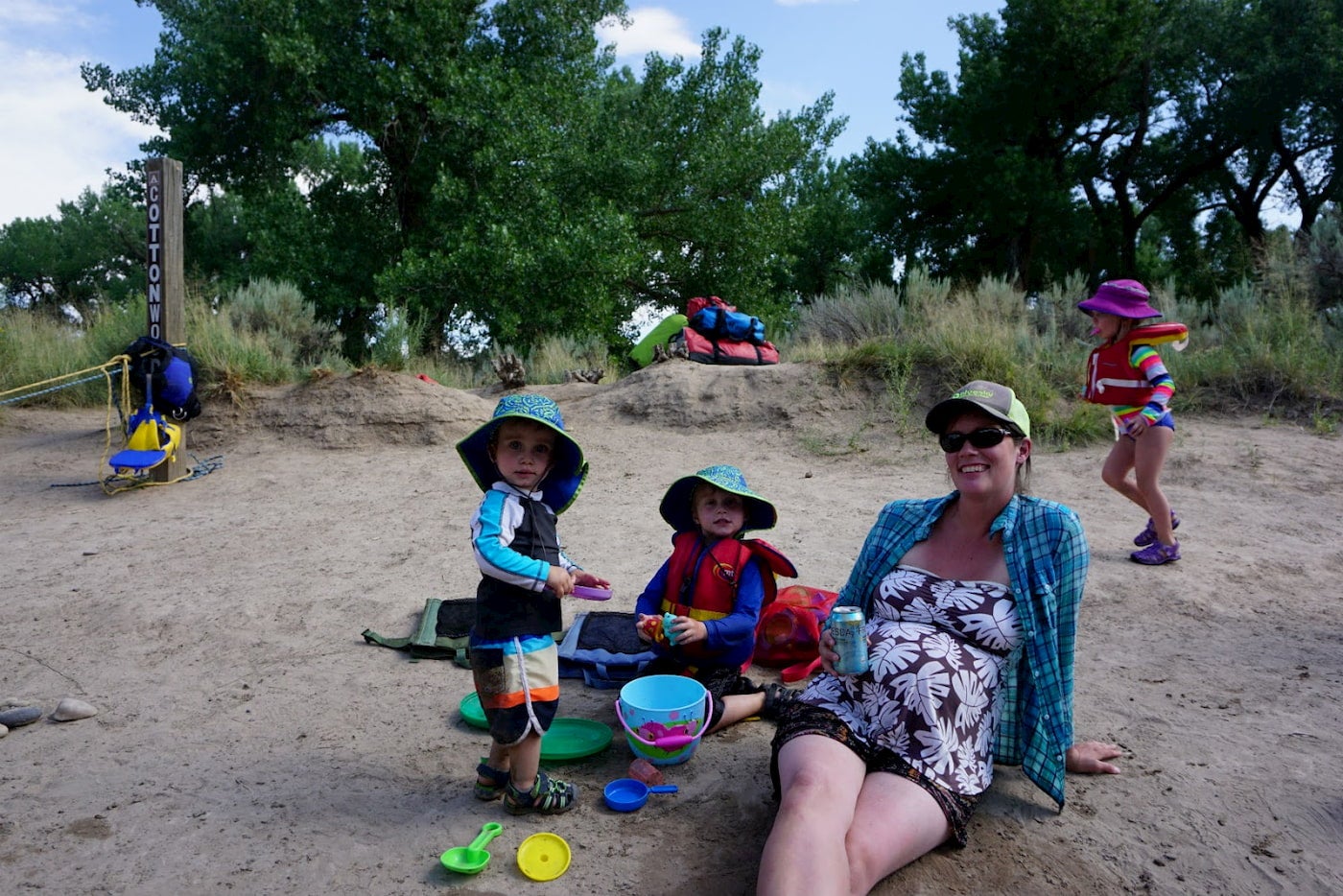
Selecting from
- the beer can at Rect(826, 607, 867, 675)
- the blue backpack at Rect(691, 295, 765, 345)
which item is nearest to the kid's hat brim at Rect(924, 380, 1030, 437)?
the beer can at Rect(826, 607, 867, 675)

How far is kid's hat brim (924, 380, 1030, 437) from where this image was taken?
8.93 feet

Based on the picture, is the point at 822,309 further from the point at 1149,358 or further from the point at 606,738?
the point at 606,738

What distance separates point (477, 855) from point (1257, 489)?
6938mm

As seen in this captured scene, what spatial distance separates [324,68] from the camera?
16.5 metres

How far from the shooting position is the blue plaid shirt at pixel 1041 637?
2680 millimetres

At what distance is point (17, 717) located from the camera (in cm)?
348

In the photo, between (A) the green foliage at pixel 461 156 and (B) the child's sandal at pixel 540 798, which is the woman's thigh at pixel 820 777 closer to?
(B) the child's sandal at pixel 540 798

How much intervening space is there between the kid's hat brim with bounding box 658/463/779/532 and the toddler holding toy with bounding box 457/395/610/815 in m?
0.74

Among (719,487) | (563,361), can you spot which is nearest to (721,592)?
(719,487)

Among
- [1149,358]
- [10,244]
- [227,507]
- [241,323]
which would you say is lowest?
[227,507]

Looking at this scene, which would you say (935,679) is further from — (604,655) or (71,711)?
(71,711)

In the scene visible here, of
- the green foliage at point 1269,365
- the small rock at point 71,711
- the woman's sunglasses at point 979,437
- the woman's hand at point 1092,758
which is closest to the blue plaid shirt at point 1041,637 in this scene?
the woman's sunglasses at point 979,437

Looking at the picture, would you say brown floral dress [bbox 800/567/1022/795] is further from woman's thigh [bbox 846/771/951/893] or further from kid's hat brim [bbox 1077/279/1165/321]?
kid's hat brim [bbox 1077/279/1165/321]

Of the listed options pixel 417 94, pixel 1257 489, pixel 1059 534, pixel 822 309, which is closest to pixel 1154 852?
pixel 1059 534
